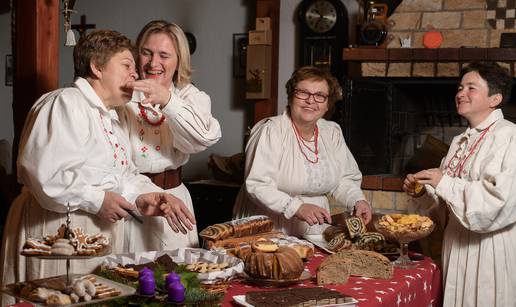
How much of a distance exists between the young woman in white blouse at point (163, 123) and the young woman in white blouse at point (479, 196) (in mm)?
992

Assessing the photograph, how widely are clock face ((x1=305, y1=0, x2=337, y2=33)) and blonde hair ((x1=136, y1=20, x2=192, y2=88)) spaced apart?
275cm

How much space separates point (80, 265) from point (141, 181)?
16.5 inches

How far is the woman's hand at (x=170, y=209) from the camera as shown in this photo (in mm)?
2492

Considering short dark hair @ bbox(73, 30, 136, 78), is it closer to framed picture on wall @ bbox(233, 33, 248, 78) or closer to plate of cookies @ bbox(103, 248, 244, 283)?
plate of cookies @ bbox(103, 248, 244, 283)

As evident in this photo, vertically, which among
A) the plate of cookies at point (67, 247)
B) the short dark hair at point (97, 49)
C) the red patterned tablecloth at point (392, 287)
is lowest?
the red patterned tablecloth at point (392, 287)

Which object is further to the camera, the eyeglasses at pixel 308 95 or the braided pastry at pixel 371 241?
the eyeglasses at pixel 308 95

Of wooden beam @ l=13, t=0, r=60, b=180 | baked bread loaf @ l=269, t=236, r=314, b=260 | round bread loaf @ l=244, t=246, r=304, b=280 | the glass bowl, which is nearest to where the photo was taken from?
round bread loaf @ l=244, t=246, r=304, b=280

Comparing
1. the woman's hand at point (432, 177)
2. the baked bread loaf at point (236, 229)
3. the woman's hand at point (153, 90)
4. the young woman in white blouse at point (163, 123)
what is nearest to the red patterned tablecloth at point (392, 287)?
the baked bread loaf at point (236, 229)

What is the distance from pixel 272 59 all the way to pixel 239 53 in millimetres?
519

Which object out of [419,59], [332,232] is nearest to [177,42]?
[332,232]

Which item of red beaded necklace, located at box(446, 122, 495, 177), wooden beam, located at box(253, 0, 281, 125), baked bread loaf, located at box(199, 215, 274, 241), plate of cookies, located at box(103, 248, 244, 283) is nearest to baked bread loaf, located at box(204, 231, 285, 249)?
baked bread loaf, located at box(199, 215, 274, 241)

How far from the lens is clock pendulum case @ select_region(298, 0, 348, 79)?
5582 mm

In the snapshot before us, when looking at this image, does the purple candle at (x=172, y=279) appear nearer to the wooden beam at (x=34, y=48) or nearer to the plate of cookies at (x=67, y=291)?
the plate of cookies at (x=67, y=291)

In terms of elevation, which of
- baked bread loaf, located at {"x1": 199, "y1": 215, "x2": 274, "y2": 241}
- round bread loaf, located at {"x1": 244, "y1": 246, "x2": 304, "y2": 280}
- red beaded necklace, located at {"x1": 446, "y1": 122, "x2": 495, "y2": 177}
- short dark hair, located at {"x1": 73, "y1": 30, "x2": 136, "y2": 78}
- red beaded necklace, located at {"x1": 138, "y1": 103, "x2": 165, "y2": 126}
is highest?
short dark hair, located at {"x1": 73, "y1": 30, "x2": 136, "y2": 78}
